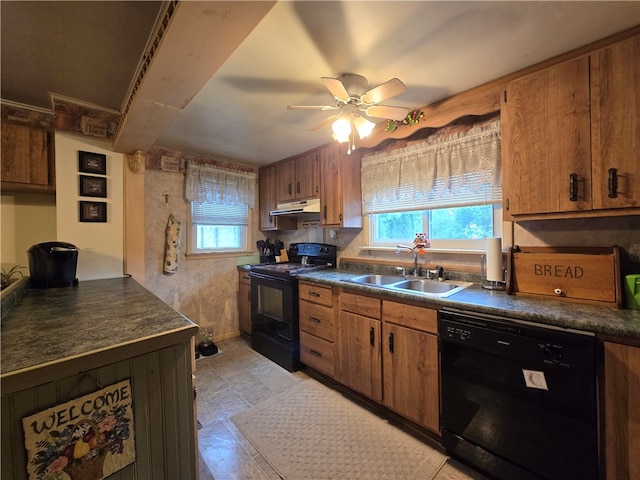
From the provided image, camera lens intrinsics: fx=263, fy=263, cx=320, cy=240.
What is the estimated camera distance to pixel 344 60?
4.78ft

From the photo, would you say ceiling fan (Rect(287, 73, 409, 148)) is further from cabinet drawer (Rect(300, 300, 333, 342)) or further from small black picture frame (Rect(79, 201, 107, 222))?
small black picture frame (Rect(79, 201, 107, 222))

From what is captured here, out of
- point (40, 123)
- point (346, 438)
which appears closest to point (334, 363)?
point (346, 438)

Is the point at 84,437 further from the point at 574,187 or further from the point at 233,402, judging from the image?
the point at 574,187

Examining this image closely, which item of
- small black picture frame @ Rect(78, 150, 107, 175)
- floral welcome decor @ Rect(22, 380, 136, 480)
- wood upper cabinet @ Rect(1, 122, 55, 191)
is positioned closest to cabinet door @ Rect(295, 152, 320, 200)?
small black picture frame @ Rect(78, 150, 107, 175)

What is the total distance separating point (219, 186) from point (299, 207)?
43.5 inches

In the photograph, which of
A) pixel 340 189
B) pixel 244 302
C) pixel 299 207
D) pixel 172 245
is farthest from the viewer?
pixel 244 302

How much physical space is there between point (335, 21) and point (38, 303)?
204 centimetres

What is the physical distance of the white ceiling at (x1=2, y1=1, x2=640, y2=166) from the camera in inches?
45.1

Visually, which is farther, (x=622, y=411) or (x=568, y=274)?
(x=568, y=274)

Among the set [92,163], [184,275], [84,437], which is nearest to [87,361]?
[84,437]

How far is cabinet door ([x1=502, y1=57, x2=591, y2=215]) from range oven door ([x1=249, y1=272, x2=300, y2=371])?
76.6 inches

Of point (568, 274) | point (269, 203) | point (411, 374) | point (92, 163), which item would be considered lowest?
point (411, 374)

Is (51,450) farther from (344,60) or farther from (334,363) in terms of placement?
(344,60)

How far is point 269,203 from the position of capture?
356 centimetres
